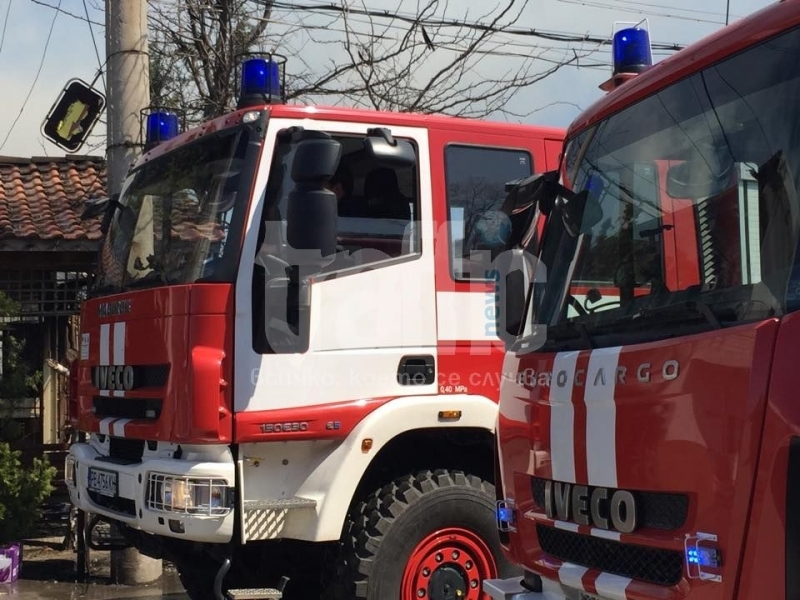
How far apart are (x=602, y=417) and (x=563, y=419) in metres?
0.23

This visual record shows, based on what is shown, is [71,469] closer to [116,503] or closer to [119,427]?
[116,503]

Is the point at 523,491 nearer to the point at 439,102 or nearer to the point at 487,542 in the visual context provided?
the point at 487,542

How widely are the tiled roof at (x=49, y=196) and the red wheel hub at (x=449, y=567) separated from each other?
5.51 meters

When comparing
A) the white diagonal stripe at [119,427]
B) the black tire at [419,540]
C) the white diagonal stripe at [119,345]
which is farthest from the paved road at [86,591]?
the black tire at [419,540]

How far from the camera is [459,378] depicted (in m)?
4.86

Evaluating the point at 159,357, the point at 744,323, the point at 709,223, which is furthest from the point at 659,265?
the point at 159,357

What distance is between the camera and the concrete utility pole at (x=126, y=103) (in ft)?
24.5

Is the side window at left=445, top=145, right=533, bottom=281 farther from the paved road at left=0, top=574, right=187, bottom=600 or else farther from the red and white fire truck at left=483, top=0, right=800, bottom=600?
the paved road at left=0, top=574, right=187, bottom=600

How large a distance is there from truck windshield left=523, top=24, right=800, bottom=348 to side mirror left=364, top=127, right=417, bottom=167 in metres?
1.10

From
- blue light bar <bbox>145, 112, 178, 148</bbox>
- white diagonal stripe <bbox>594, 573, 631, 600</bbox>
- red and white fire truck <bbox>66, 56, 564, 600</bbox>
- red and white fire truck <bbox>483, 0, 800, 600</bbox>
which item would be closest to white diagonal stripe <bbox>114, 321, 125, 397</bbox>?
red and white fire truck <bbox>66, 56, 564, 600</bbox>

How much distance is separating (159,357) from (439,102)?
651 centimetres

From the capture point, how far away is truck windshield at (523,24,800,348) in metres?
2.65

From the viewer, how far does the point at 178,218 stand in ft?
16.2

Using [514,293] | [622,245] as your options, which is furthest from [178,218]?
[622,245]
